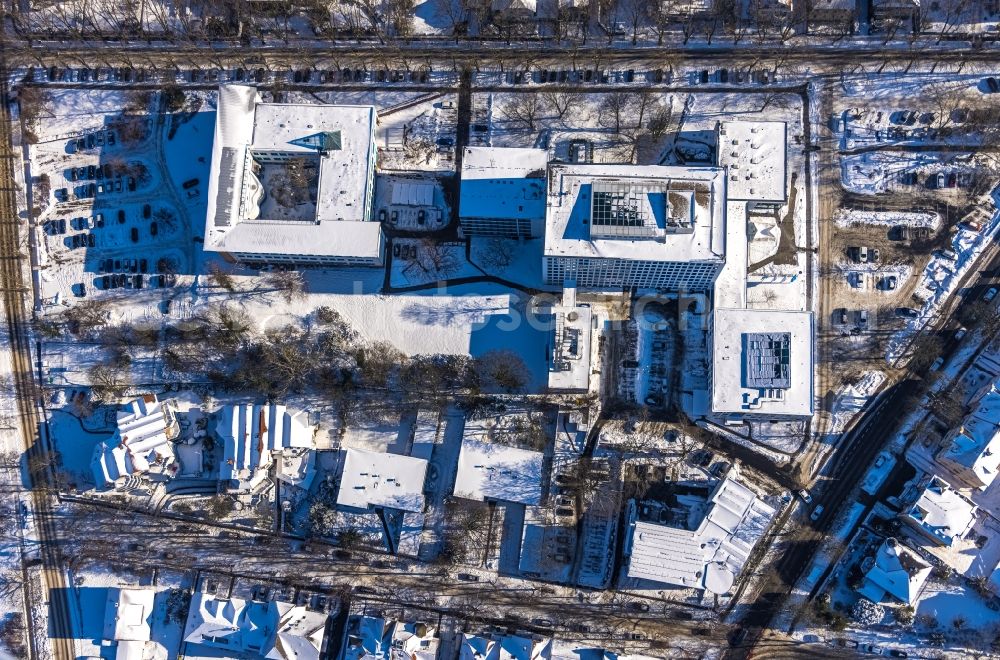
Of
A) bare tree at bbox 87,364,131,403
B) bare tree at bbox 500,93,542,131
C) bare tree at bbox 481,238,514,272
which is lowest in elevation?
bare tree at bbox 87,364,131,403

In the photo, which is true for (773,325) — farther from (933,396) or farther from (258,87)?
(258,87)

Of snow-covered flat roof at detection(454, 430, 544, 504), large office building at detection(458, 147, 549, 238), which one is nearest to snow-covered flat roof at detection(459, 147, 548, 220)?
large office building at detection(458, 147, 549, 238)

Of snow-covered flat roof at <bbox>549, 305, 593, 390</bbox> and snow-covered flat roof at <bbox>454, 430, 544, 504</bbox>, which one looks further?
snow-covered flat roof at <bbox>454, 430, 544, 504</bbox>

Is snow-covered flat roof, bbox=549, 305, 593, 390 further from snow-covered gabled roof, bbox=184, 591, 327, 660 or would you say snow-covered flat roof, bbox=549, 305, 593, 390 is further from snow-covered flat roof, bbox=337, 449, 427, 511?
snow-covered gabled roof, bbox=184, 591, 327, 660

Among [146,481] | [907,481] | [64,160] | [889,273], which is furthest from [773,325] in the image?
[64,160]

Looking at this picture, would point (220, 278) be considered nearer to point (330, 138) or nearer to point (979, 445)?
point (330, 138)

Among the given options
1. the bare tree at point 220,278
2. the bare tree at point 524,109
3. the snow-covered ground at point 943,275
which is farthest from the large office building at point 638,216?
the bare tree at point 220,278

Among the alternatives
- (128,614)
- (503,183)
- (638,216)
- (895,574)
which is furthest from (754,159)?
(128,614)
